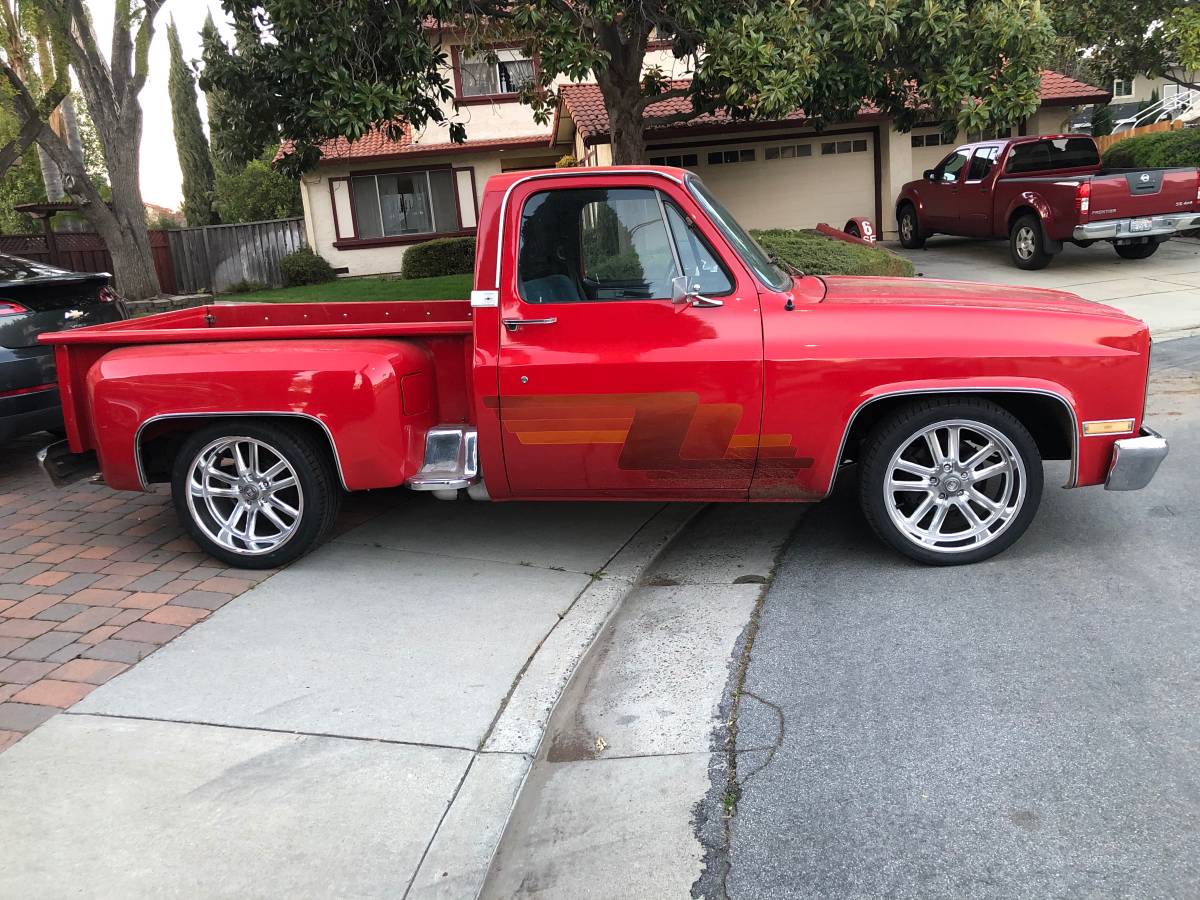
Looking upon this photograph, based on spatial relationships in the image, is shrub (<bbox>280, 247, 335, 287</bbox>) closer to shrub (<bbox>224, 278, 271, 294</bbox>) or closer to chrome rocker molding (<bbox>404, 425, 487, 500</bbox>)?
shrub (<bbox>224, 278, 271, 294</bbox>)

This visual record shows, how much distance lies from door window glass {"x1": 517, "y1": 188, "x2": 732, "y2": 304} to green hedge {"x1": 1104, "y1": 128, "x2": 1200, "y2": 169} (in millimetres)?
16196

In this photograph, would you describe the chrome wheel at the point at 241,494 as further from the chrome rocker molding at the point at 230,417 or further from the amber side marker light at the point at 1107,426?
the amber side marker light at the point at 1107,426

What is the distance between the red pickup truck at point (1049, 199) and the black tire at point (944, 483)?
11.3 meters

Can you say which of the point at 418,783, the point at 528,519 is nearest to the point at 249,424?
the point at 528,519

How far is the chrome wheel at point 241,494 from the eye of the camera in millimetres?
5320

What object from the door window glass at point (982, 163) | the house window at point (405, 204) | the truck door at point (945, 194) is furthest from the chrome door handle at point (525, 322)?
the house window at point (405, 204)

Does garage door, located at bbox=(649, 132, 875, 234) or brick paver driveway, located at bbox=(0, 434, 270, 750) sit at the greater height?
garage door, located at bbox=(649, 132, 875, 234)

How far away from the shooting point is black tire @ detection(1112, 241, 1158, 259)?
624 inches

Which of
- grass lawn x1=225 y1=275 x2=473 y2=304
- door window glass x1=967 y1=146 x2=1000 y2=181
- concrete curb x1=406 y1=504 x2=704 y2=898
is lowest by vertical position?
concrete curb x1=406 y1=504 x2=704 y2=898

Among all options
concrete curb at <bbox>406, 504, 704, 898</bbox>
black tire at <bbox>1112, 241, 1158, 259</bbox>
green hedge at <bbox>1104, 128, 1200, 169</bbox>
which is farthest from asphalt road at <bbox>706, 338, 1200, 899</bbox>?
green hedge at <bbox>1104, 128, 1200, 169</bbox>

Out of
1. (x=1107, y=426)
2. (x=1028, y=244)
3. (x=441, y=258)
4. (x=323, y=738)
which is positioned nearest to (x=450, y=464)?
(x=323, y=738)

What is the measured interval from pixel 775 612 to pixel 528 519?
185 centimetres

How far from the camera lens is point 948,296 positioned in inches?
198

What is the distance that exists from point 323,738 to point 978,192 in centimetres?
1637
